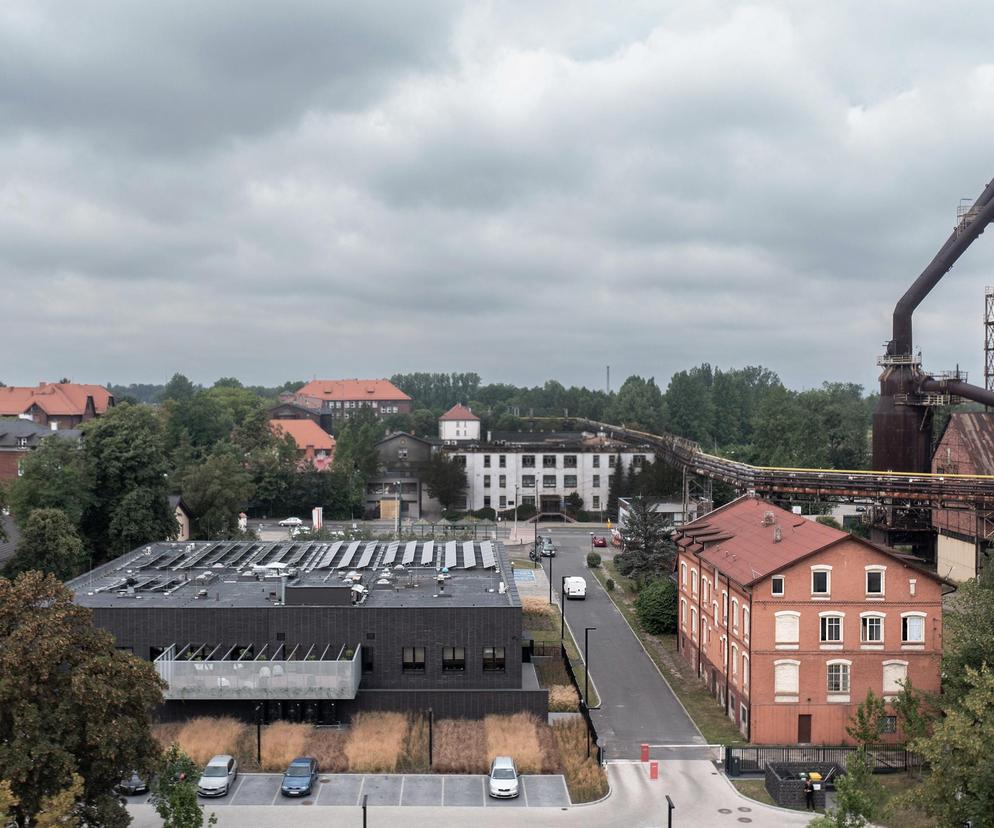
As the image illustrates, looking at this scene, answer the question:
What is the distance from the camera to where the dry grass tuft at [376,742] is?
3316 centimetres

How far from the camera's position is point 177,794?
2447cm

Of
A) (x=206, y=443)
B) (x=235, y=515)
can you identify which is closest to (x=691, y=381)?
(x=206, y=443)

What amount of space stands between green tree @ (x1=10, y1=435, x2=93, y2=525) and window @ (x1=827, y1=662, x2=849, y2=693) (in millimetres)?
47614

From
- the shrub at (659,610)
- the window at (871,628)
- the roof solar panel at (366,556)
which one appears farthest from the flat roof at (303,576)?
the window at (871,628)

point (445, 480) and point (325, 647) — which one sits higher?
point (445, 480)

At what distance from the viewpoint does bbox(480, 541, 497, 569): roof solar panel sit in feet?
158

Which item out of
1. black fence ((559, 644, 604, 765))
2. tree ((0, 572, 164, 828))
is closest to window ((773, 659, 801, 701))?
black fence ((559, 644, 604, 765))

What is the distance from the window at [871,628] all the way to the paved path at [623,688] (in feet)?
25.2

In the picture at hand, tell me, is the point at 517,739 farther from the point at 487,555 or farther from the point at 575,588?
the point at 575,588

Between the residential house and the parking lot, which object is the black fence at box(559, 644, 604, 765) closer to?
the parking lot

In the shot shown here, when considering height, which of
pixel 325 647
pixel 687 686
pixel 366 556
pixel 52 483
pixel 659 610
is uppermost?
pixel 52 483

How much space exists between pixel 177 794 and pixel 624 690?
23845 millimetres

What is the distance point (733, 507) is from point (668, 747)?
60.7 ft

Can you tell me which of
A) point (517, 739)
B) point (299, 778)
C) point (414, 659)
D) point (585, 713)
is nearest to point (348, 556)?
point (414, 659)
